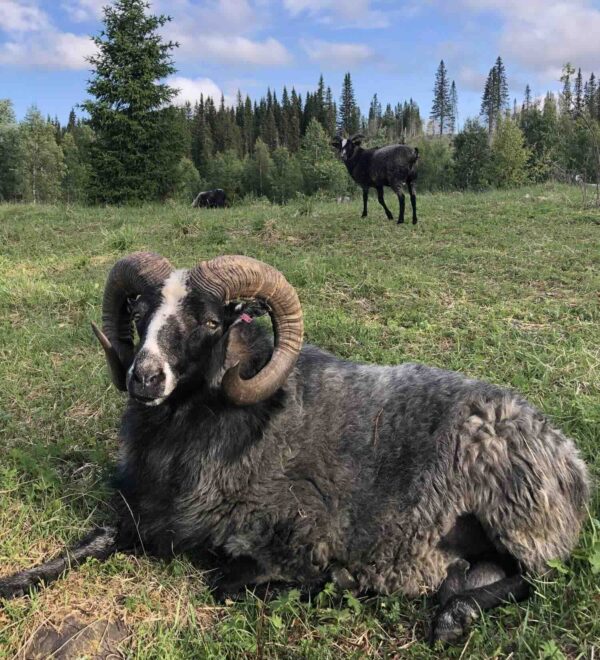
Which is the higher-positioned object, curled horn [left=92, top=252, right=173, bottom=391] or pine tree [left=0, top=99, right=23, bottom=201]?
pine tree [left=0, top=99, right=23, bottom=201]

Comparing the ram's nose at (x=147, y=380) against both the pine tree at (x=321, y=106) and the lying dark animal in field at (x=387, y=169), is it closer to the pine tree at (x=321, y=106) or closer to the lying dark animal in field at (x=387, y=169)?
the lying dark animal in field at (x=387, y=169)

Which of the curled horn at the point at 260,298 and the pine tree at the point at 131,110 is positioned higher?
the pine tree at the point at 131,110

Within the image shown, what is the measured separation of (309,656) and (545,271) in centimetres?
751

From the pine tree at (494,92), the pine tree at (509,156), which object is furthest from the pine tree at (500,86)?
the pine tree at (509,156)

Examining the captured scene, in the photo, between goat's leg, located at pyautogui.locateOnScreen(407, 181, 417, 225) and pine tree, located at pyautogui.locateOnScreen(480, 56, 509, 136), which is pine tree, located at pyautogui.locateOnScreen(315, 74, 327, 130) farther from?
goat's leg, located at pyautogui.locateOnScreen(407, 181, 417, 225)

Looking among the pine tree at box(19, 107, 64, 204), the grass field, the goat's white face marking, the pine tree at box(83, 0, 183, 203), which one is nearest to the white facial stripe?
the goat's white face marking

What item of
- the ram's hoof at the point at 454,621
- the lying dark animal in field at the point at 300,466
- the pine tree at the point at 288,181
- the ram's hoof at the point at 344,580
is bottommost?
the ram's hoof at the point at 344,580

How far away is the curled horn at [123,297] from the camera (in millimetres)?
3680

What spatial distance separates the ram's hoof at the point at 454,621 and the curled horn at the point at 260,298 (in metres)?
1.56

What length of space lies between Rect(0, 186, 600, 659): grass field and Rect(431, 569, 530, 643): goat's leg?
0.09 meters

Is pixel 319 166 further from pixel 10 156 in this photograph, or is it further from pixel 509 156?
pixel 10 156

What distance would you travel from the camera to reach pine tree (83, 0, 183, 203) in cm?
2664

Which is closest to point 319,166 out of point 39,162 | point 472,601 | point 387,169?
point 39,162

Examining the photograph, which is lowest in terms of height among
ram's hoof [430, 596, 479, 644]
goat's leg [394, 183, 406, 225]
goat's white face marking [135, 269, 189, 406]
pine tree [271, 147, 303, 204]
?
ram's hoof [430, 596, 479, 644]
